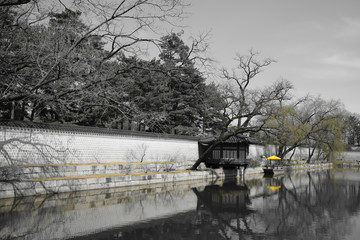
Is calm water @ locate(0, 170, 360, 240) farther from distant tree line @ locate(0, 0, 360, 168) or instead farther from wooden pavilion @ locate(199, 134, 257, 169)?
wooden pavilion @ locate(199, 134, 257, 169)

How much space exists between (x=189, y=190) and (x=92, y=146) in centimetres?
621

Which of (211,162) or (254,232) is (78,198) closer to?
(254,232)

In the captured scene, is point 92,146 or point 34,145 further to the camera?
point 92,146

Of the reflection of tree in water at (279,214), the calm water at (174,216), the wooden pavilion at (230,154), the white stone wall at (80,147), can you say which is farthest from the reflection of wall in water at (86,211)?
the wooden pavilion at (230,154)

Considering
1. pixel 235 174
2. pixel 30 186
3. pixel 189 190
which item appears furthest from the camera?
pixel 235 174

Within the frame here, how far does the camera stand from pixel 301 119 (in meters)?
37.2

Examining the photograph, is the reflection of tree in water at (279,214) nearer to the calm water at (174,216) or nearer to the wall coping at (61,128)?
the calm water at (174,216)

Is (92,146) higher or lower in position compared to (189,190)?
higher


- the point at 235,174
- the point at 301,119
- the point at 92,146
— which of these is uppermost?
the point at 301,119

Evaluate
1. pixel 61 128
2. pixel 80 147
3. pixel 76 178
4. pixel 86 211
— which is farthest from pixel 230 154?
pixel 86 211

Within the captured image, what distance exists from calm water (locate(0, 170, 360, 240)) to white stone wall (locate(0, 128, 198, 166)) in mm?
3206

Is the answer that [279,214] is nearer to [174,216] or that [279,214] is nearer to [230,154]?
[174,216]

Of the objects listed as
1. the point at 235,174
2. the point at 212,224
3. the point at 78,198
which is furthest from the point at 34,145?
the point at 235,174

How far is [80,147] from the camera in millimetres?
17047
